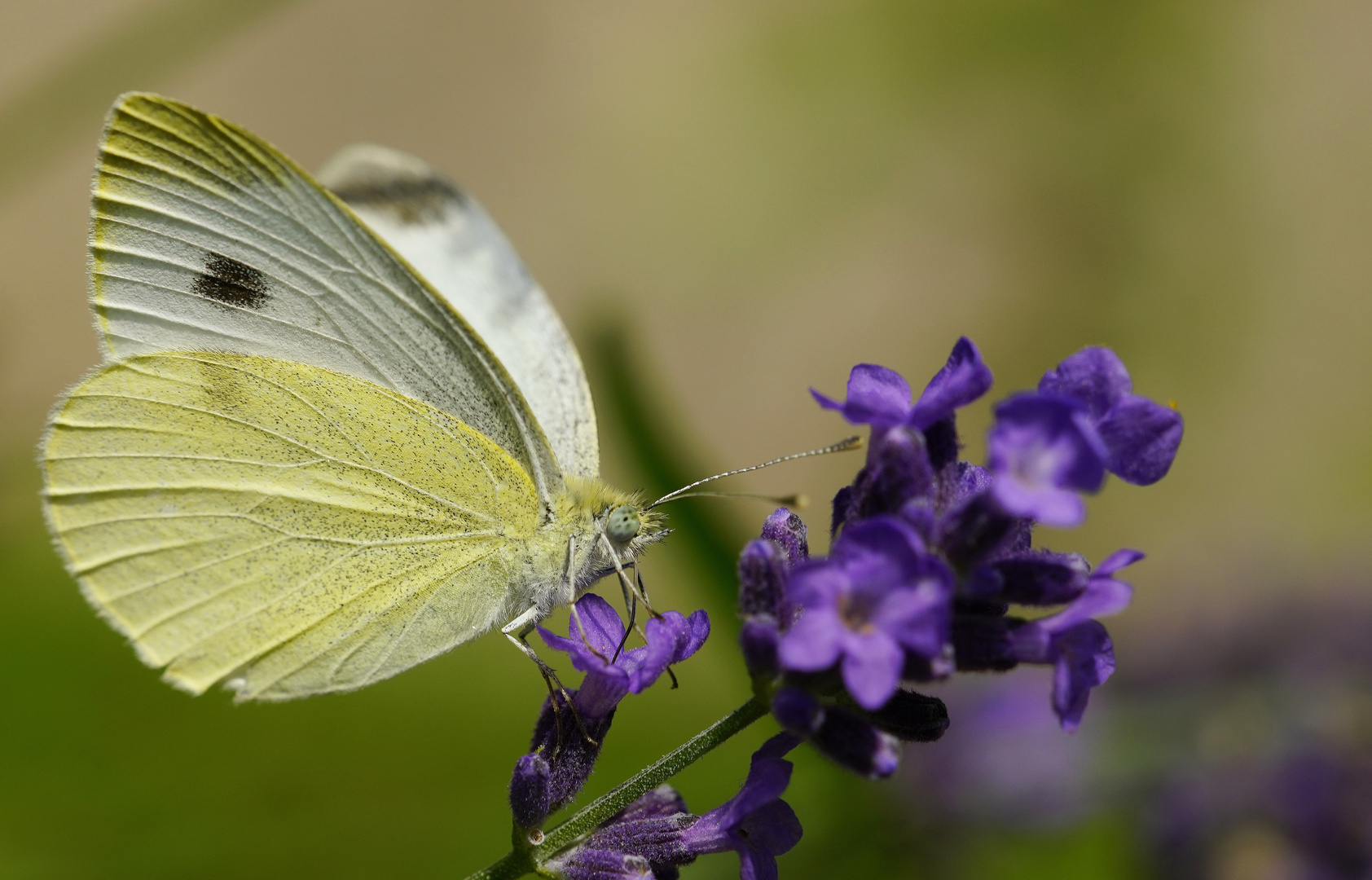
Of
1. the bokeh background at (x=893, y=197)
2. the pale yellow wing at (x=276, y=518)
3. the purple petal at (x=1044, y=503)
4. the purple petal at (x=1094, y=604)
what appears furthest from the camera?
the bokeh background at (x=893, y=197)

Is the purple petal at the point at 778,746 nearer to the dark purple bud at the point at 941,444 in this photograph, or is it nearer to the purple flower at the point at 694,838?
the purple flower at the point at 694,838

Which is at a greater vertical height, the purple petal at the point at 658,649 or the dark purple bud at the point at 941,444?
the dark purple bud at the point at 941,444

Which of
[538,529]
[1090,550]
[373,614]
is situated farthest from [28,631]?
[1090,550]

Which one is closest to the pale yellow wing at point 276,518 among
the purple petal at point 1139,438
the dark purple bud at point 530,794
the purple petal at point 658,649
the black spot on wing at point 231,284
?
the black spot on wing at point 231,284

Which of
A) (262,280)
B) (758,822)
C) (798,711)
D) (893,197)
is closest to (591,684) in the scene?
(758,822)

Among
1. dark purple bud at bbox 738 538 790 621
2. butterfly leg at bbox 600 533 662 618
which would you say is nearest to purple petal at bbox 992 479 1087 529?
dark purple bud at bbox 738 538 790 621

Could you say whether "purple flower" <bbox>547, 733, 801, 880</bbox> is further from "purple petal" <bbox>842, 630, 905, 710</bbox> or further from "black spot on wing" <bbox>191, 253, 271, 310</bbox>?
"black spot on wing" <bbox>191, 253, 271, 310</bbox>

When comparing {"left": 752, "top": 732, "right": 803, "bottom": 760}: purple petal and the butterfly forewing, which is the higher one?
the butterfly forewing
